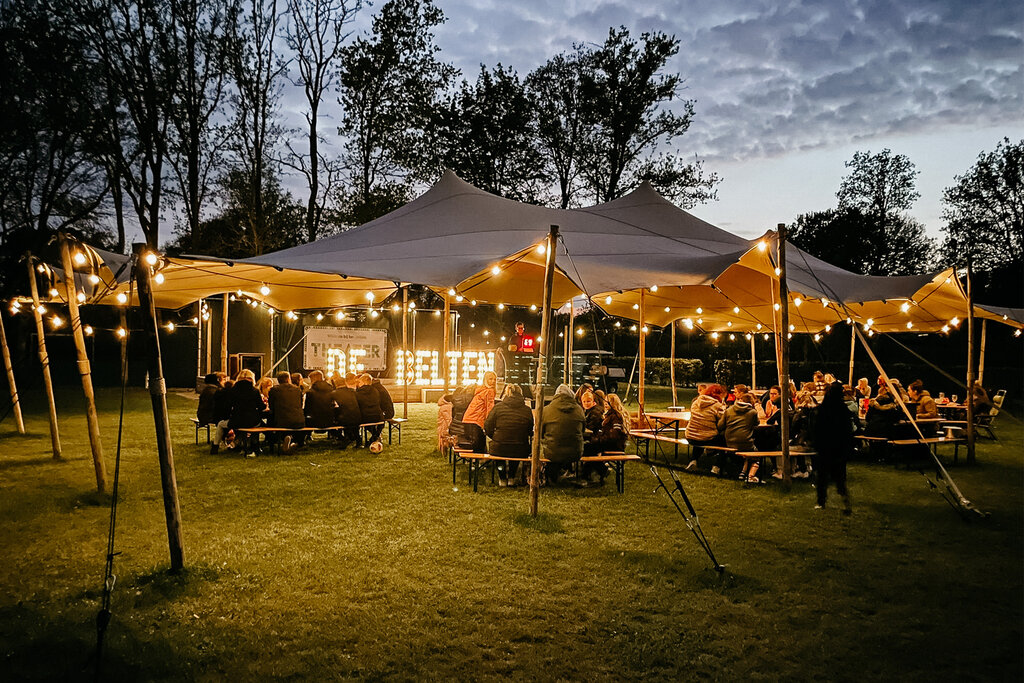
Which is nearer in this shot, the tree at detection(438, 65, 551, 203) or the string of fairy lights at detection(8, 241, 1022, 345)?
the string of fairy lights at detection(8, 241, 1022, 345)

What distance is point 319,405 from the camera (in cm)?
933

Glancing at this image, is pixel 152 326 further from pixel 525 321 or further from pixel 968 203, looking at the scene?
pixel 968 203

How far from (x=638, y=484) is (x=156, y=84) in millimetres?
17654

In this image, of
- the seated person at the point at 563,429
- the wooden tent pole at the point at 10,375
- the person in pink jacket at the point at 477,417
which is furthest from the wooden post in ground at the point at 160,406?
the person in pink jacket at the point at 477,417

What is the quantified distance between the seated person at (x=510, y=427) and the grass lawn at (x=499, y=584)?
A: 536 millimetres

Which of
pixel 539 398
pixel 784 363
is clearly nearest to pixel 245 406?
pixel 539 398

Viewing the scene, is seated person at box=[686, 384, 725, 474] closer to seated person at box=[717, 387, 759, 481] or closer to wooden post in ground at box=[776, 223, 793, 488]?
seated person at box=[717, 387, 759, 481]

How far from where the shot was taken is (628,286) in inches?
270

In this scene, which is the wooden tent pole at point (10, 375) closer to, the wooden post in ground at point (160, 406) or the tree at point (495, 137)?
the wooden post in ground at point (160, 406)

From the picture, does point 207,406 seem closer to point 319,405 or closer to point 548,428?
point 319,405

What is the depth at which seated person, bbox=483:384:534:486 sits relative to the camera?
6926 millimetres

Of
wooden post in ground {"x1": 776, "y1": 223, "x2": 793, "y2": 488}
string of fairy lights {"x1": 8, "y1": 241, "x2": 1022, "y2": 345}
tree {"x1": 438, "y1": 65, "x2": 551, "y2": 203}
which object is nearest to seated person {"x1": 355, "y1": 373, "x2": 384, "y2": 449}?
string of fairy lights {"x1": 8, "y1": 241, "x2": 1022, "y2": 345}

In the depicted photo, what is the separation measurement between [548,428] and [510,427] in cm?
47

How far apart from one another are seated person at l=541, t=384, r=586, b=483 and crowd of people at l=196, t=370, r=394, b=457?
370 centimetres
